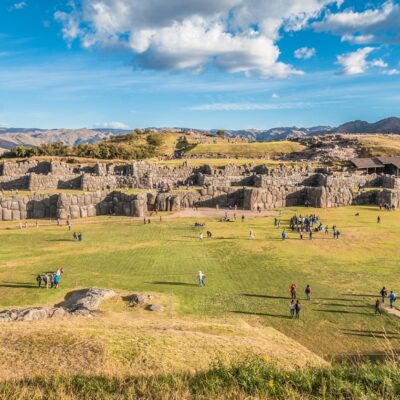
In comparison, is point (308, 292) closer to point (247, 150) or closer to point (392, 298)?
point (392, 298)

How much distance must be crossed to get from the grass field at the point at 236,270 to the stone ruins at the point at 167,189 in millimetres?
7487

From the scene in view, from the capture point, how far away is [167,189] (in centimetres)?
6384

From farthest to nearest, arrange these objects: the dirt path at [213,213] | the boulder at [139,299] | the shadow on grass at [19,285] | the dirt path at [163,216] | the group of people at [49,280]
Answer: the dirt path at [213,213] < the dirt path at [163,216] < the shadow on grass at [19,285] < the group of people at [49,280] < the boulder at [139,299]

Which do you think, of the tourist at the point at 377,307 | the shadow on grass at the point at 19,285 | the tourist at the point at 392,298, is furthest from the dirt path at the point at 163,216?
the tourist at the point at 377,307

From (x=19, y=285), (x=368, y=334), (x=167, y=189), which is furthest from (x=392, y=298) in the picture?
(x=167, y=189)

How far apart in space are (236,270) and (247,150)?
91143mm

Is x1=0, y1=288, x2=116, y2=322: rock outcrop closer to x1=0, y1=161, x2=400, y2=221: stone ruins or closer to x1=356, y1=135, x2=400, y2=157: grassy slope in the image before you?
x1=0, y1=161, x2=400, y2=221: stone ruins

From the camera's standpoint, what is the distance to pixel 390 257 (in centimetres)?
3369

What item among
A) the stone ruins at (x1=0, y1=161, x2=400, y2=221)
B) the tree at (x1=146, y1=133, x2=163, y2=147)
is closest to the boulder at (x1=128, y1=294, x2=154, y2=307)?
the stone ruins at (x1=0, y1=161, x2=400, y2=221)

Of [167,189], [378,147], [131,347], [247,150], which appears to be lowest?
[131,347]

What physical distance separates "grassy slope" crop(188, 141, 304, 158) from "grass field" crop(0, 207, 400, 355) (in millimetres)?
67805

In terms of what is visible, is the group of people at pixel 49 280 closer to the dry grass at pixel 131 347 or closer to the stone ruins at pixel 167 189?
the dry grass at pixel 131 347

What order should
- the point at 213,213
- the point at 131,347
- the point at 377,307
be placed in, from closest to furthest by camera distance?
1. the point at 131,347
2. the point at 377,307
3. the point at 213,213

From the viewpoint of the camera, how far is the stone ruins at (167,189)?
176 feet
